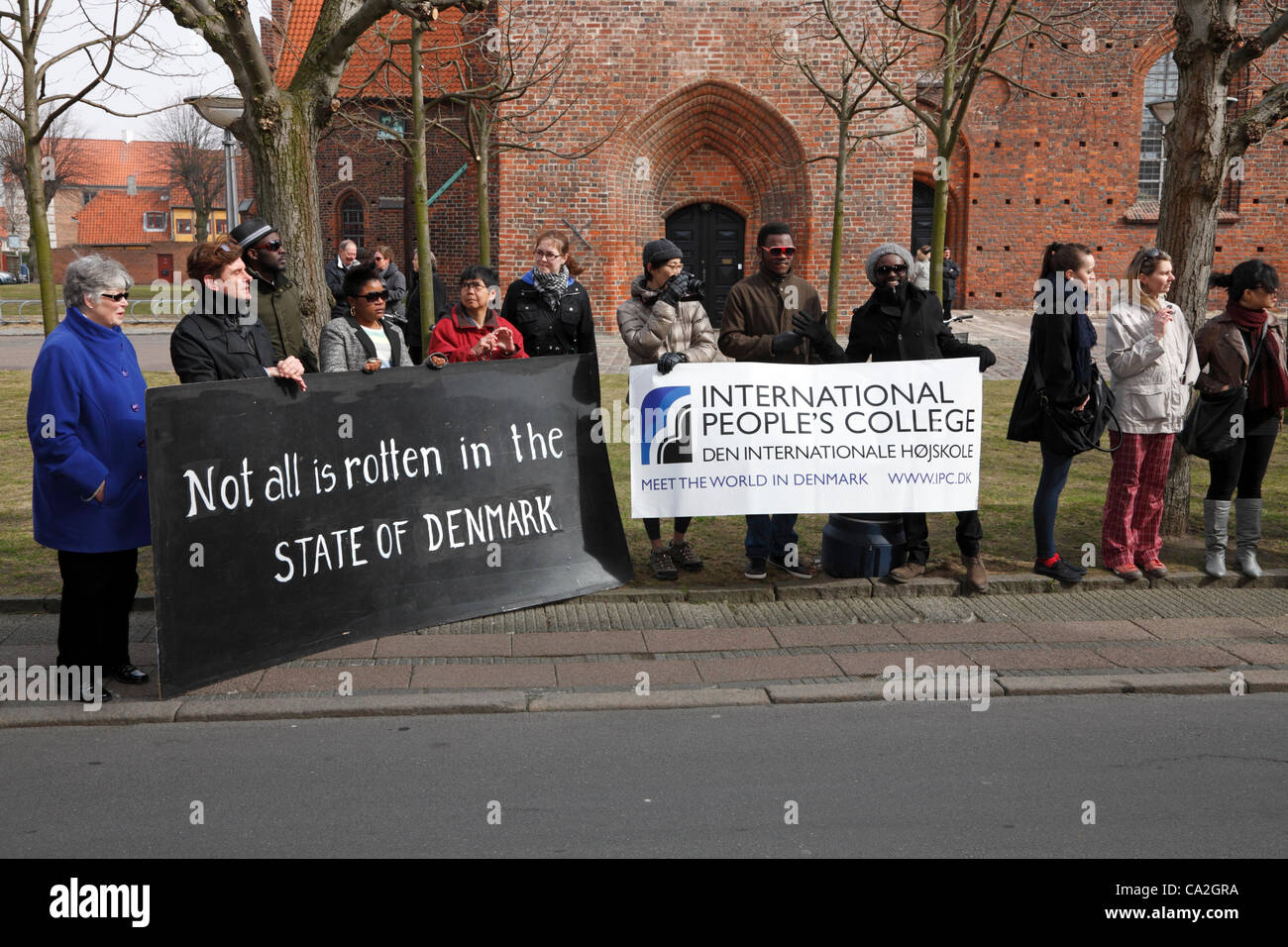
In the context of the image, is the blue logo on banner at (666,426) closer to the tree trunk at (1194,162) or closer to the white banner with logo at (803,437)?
the white banner with logo at (803,437)

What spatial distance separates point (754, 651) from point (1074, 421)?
2.46 metres

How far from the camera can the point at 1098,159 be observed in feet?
98.5

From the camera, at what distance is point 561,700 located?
5664mm

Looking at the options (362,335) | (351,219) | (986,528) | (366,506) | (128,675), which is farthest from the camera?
(351,219)

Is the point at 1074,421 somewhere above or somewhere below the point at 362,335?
below

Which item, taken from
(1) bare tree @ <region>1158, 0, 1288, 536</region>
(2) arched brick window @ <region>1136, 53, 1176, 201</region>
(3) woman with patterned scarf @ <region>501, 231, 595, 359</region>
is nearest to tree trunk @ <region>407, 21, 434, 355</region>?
(3) woman with patterned scarf @ <region>501, 231, 595, 359</region>

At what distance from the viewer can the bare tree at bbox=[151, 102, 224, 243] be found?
80.8 meters

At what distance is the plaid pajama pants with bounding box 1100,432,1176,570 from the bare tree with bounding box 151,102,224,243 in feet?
258

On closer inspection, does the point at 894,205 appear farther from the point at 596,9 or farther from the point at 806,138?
the point at 596,9

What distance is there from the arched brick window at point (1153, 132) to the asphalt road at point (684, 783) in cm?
2787

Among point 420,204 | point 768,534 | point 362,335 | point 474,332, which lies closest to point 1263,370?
point 768,534

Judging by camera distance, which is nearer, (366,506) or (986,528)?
(366,506)

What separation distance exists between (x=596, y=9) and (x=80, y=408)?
2151cm

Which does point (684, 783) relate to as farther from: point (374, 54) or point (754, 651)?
point (374, 54)
